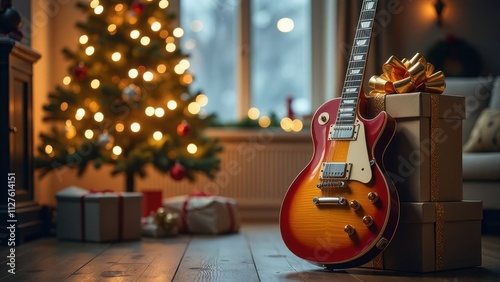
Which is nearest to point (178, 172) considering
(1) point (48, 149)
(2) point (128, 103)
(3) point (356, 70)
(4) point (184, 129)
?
(4) point (184, 129)

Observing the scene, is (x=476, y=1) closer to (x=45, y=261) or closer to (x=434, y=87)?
(x=434, y=87)

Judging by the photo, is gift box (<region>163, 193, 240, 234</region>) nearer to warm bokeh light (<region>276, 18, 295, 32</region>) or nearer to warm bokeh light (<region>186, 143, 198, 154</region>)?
warm bokeh light (<region>186, 143, 198, 154</region>)

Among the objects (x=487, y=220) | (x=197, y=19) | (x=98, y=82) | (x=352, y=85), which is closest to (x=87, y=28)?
(x=98, y=82)

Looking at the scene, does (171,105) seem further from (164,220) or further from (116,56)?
(164,220)

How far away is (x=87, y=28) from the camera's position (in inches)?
167

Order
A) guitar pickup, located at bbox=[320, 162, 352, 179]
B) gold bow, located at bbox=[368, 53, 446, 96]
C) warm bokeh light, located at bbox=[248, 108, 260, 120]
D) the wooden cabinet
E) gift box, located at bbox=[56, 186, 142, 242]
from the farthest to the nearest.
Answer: warm bokeh light, located at bbox=[248, 108, 260, 120], gift box, located at bbox=[56, 186, 142, 242], the wooden cabinet, gold bow, located at bbox=[368, 53, 446, 96], guitar pickup, located at bbox=[320, 162, 352, 179]

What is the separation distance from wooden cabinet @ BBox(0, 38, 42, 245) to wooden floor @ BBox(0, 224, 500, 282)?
12 cm

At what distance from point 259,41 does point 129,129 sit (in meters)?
1.53

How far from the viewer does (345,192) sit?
2.36 meters

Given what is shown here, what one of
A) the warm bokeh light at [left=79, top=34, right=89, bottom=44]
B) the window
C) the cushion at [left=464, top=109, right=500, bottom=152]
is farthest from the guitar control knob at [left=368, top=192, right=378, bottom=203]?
the window

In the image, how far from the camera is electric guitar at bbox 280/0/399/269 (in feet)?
7.46

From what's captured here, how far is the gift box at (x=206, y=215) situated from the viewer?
3.95 meters

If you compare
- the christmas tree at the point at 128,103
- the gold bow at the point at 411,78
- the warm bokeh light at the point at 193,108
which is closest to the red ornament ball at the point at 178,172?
the christmas tree at the point at 128,103

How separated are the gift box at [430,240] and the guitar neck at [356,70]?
1.18ft
